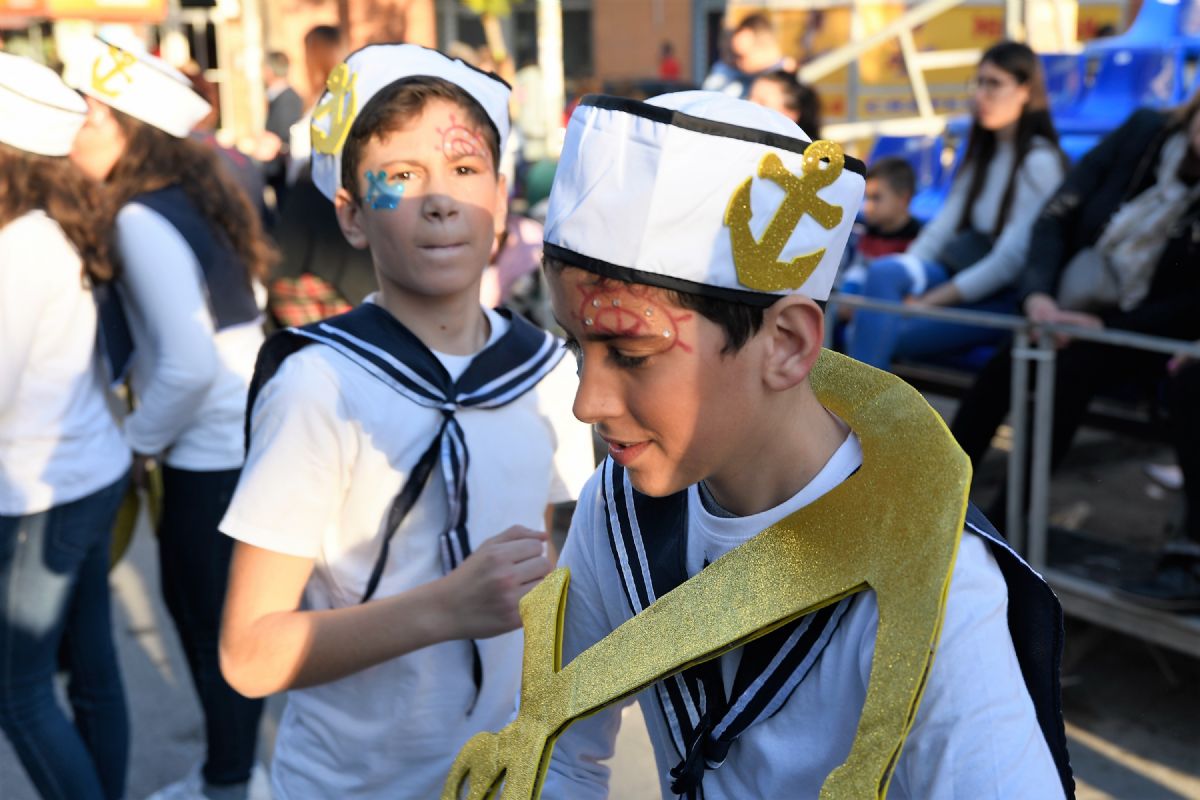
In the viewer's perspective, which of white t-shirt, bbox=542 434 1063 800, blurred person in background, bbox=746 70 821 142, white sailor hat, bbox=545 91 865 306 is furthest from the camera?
blurred person in background, bbox=746 70 821 142

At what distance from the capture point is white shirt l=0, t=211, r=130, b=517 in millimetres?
2889

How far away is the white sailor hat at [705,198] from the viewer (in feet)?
4.07

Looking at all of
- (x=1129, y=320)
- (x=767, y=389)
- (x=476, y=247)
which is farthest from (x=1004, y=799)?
(x=1129, y=320)

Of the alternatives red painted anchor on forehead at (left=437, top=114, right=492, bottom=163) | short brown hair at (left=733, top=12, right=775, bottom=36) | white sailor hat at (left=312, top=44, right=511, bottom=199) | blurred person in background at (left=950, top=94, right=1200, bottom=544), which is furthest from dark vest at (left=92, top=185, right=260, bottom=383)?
short brown hair at (left=733, top=12, right=775, bottom=36)

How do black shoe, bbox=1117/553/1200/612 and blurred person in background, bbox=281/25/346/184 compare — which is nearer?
black shoe, bbox=1117/553/1200/612

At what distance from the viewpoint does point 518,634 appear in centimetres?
217

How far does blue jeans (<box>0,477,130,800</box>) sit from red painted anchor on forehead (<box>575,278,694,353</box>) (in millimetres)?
2160

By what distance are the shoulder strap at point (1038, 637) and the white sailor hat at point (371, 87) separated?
1.26 m

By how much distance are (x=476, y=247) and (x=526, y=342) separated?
20 cm

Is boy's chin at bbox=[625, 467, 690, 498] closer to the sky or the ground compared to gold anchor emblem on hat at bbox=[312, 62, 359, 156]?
closer to the ground

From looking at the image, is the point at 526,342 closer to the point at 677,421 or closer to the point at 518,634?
the point at 518,634

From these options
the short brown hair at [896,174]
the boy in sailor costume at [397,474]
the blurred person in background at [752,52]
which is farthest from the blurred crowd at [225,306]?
the blurred person in background at [752,52]

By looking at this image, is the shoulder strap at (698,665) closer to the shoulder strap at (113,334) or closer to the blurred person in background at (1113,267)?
the shoulder strap at (113,334)

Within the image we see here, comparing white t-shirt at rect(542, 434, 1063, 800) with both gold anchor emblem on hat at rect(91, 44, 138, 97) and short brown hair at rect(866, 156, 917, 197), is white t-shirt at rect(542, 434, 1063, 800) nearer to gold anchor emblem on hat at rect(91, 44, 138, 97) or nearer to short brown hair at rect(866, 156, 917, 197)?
gold anchor emblem on hat at rect(91, 44, 138, 97)
